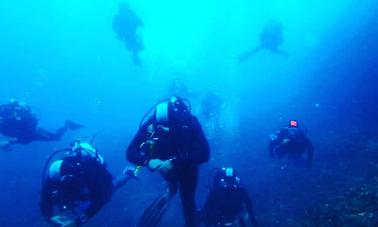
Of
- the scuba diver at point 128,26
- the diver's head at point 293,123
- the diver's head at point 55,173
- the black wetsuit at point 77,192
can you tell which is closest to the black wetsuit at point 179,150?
the black wetsuit at point 77,192

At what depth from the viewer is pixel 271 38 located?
74.0ft

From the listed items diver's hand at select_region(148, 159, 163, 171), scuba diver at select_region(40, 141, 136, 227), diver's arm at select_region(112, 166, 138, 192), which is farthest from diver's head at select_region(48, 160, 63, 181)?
diver's arm at select_region(112, 166, 138, 192)

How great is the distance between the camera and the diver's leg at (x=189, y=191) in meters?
5.34

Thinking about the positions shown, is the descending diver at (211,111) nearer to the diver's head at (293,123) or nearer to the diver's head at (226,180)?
the diver's head at (293,123)

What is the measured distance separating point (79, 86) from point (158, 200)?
48501 millimetres

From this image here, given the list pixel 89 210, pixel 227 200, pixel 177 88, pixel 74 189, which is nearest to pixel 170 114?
pixel 74 189

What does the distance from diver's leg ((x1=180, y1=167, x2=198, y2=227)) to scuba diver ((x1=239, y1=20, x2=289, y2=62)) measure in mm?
17270

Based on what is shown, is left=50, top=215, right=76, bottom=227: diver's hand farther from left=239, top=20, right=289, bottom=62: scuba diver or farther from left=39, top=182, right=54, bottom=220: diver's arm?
left=239, top=20, right=289, bottom=62: scuba diver

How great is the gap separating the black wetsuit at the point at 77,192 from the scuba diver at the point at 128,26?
51.2 feet

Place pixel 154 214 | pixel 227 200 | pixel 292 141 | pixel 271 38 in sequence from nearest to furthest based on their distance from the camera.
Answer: pixel 154 214 < pixel 227 200 < pixel 292 141 < pixel 271 38

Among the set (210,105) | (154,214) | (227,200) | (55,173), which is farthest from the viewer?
(210,105)

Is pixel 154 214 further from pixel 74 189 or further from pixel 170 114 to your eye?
pixel 170 114

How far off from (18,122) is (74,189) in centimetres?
669

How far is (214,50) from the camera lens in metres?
63.9
